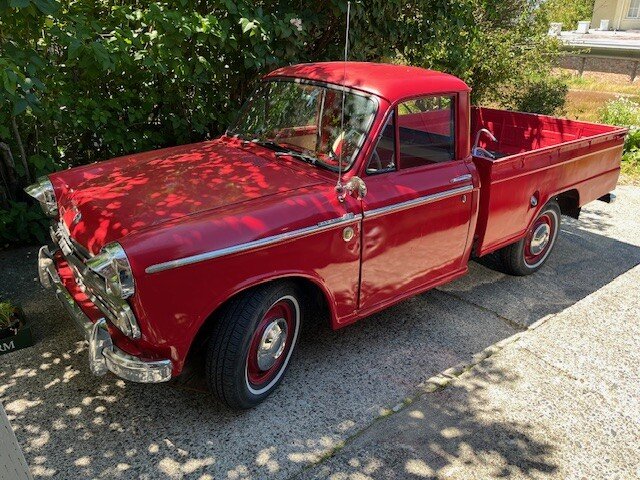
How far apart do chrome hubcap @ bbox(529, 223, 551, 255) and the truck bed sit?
361 mm

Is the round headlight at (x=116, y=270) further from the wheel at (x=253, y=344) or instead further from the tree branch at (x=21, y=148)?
the tree branch at (x=21, y=148)

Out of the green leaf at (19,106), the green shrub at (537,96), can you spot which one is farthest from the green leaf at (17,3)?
the green shrub at (537,96)

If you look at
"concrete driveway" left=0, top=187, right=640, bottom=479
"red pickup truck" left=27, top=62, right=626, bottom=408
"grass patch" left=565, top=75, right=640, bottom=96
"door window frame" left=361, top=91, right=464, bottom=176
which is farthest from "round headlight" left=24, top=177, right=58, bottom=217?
"grass patch" left=565, top=75, right=640, bottom=96

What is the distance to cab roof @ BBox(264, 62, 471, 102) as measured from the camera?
3.59 meters

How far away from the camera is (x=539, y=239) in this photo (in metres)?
5.11

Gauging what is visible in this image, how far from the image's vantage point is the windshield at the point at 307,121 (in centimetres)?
352

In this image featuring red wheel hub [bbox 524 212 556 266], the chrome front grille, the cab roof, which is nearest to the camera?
the chrome front grille

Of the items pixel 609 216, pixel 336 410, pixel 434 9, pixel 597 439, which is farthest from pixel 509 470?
pixel 434 9

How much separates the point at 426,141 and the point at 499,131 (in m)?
2.49

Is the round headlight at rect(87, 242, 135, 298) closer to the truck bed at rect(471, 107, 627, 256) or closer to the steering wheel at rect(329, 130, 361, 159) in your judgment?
the steering wheel at rect(329, 130, 361, 159)

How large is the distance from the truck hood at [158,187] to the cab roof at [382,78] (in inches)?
27.1

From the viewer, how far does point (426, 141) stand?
3.85 metres

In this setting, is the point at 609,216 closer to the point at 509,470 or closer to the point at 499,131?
the point at 499,131

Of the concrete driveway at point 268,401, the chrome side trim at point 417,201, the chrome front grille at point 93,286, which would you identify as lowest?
the concrete driveway at point 268,401
